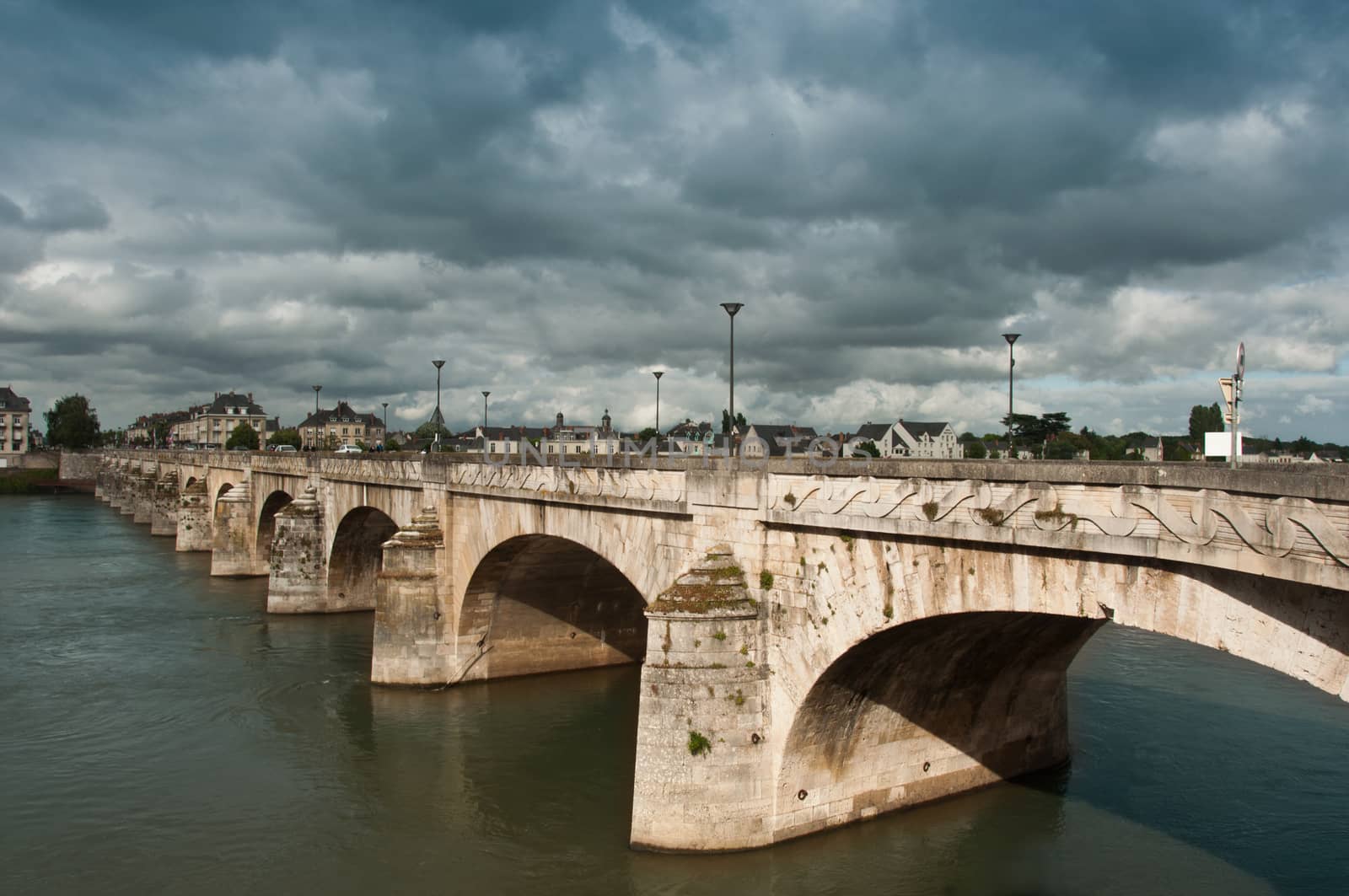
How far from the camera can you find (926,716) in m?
15.4

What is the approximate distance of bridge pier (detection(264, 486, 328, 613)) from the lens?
33.8 metres

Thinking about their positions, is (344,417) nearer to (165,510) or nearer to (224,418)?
(224,418)

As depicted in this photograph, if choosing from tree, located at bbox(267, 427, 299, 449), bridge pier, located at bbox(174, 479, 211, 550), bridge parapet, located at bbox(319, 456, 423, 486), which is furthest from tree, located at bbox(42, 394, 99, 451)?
bridge parapet, located at bbox(319, 456, 423, 486)

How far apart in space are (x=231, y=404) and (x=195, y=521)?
4160 inches

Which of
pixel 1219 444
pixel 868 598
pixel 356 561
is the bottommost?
pixel 356 561

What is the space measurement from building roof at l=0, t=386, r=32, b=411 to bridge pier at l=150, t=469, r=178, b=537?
96.1 m

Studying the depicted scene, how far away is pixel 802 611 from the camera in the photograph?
13273mm

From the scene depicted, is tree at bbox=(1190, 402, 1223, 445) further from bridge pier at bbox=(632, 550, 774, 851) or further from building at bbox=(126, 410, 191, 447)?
building at bbox=(126, 410, 191, 447)

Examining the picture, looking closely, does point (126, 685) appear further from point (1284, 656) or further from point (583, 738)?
point (1284, 656)

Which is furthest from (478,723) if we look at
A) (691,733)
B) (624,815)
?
(691,733)

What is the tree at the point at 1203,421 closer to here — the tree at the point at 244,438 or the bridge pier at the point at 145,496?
the bridge pier at the point at 145,496

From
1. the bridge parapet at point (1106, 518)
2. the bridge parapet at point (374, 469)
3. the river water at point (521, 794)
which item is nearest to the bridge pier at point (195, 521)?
the bridge parapet at point (374, 469)

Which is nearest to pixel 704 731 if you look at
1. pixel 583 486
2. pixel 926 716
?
pixel 926 716

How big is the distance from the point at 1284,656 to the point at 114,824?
56.3ft
